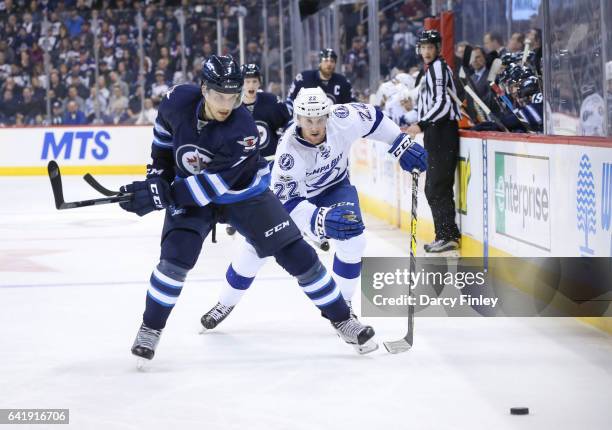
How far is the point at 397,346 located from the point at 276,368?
0.50 metres

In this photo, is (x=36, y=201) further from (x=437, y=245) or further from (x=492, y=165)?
(x=492, y=165)

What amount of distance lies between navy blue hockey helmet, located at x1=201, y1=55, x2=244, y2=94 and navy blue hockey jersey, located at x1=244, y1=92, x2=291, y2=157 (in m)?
3.10

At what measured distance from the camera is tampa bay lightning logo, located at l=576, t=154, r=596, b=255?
4324 millimetres

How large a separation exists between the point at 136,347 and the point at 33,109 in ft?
37.3

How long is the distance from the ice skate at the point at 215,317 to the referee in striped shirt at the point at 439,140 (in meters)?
2.21

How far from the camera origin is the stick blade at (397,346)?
404cm

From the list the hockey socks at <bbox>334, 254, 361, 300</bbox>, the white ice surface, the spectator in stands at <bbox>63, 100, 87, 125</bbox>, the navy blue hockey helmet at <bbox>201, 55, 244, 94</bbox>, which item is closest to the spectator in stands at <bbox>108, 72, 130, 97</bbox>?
the spectator in stands at <bbox>63, 100, 87, 125</bbox>

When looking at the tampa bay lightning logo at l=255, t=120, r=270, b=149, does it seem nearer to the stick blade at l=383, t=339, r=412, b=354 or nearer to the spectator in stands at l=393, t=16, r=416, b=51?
the stick blade at l=383, t=339, r=412, b=354

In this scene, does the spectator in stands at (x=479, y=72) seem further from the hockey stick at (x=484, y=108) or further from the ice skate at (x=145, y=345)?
the ice skate at (x=145, y=345)

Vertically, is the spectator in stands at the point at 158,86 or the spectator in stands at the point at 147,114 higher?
the spectator in stands at the point at 158,86

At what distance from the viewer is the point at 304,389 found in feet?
11.6

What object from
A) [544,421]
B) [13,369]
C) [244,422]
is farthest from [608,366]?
[13,369]

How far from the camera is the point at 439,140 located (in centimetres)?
652

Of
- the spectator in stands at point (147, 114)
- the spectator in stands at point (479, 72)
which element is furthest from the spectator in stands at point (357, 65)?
the spectator in stands at point (147, 114)
